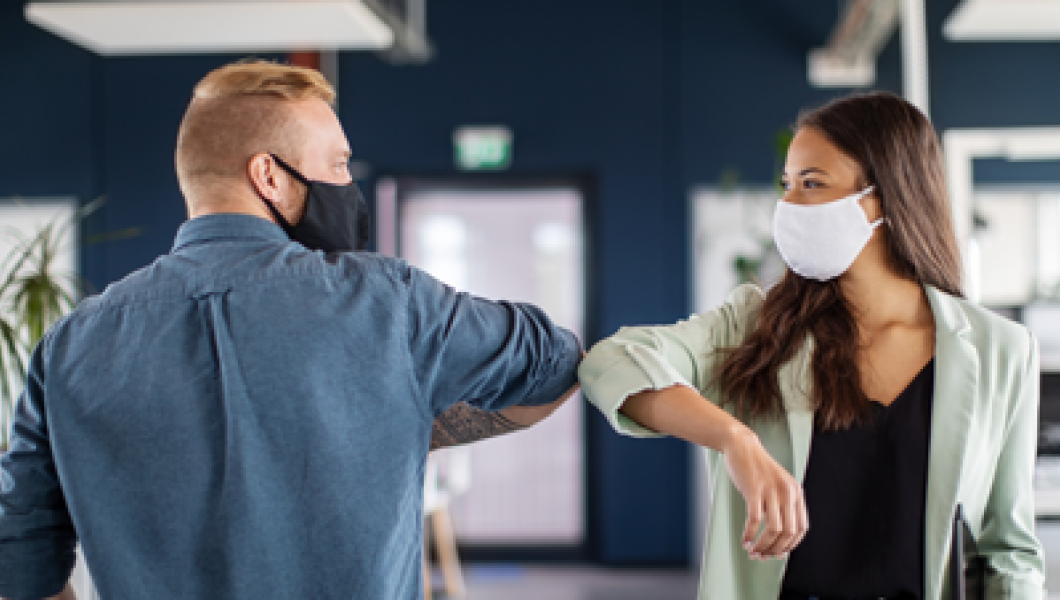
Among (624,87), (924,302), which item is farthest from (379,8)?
(924,302)

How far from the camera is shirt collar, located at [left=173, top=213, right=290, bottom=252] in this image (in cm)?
103

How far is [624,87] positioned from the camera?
4.72 m

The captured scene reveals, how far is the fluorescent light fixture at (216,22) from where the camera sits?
9.81 ft

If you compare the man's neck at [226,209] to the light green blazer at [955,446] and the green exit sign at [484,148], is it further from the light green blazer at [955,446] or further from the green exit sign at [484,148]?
the green exit sign at [484,148]

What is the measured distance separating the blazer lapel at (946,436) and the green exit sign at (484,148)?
367 cm

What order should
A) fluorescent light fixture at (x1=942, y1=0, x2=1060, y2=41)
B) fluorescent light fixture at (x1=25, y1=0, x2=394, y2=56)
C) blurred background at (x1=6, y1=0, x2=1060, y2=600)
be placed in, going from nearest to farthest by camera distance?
fluorescent light fixture at (x1=25, y1=0, x2=394, y2=56)
fluorescent light fixture at (x1=942, y1=0, x2=1060, y2=41)
blurred background at (x1=6, y1=0, x2=1060, y2=600)

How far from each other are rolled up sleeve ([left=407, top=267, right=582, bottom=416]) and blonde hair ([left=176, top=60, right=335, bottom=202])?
0.88 feet

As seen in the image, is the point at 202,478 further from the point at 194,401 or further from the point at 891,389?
the point at 891,389

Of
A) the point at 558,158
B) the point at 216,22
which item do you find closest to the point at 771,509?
the point at 216,22

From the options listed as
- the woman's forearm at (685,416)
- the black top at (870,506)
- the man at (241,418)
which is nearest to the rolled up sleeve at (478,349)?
the man at (241,418)

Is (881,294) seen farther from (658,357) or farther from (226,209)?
(226,209)

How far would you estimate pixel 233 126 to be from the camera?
1079 mm

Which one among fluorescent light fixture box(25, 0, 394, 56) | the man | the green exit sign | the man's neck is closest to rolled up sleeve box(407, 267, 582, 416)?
the man

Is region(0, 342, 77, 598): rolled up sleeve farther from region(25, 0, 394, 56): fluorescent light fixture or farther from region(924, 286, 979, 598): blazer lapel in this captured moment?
region(25, 0, 394, 56): fluorescent light fixture
